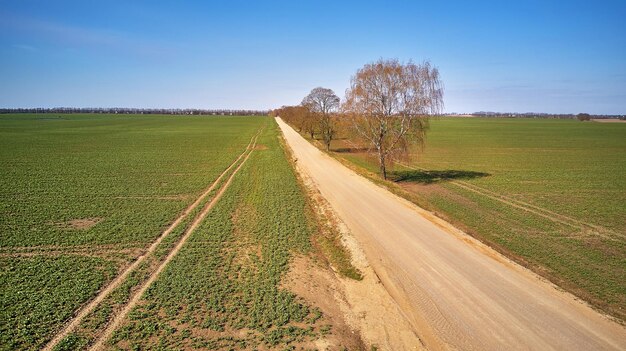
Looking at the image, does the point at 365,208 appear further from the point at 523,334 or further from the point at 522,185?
the point at 522,185

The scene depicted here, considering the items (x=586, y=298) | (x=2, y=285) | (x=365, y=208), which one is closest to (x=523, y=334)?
(x=586, y=298)

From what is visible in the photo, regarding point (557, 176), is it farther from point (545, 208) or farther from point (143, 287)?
point (143, 287)

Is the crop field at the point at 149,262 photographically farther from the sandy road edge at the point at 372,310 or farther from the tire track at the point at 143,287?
the sandy road edge at the point at 372,310

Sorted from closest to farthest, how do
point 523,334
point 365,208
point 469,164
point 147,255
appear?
point 523,334 < point 147,255 < point 365,208 < point 469,164

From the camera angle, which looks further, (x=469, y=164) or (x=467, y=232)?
(x=469, y=164)

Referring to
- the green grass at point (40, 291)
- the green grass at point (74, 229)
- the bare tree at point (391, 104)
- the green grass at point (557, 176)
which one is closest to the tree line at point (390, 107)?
the bare tree at point (391, 104)

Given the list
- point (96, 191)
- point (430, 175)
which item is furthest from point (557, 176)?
point (96, 191)
